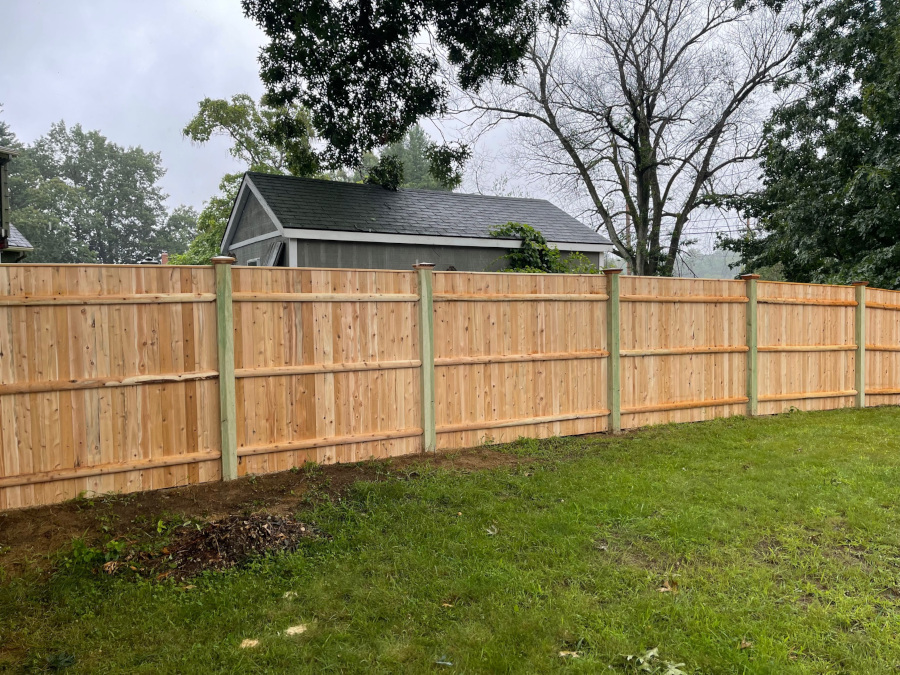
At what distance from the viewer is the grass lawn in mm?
2779

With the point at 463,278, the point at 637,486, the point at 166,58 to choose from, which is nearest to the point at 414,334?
the point at 463,278

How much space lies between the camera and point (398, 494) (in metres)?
4.93

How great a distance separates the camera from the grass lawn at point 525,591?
278 centimetres

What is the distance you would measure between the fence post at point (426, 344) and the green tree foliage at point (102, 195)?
44760 mm

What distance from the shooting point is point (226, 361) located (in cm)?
516

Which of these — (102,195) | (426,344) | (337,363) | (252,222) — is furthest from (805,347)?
(102,195)

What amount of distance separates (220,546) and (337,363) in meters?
2.16

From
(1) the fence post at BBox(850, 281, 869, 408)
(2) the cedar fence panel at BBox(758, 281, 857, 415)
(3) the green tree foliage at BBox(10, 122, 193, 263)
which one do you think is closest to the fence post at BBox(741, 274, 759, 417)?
A: (2) the cedar fence panel at BBox(758, 281, 857, 415)

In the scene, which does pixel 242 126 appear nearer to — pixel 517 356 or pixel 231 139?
pixel 231 139

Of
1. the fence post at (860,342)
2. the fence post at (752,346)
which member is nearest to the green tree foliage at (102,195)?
the fence post at (752,346)

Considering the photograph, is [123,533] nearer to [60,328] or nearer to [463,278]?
[60,328]

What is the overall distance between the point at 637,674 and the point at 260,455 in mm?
3684

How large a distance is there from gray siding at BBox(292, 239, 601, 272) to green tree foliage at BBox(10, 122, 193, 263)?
40.3 metres

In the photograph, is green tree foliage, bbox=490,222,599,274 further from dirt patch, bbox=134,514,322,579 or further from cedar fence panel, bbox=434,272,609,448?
dirt patch, bbox=134,514,322,579
